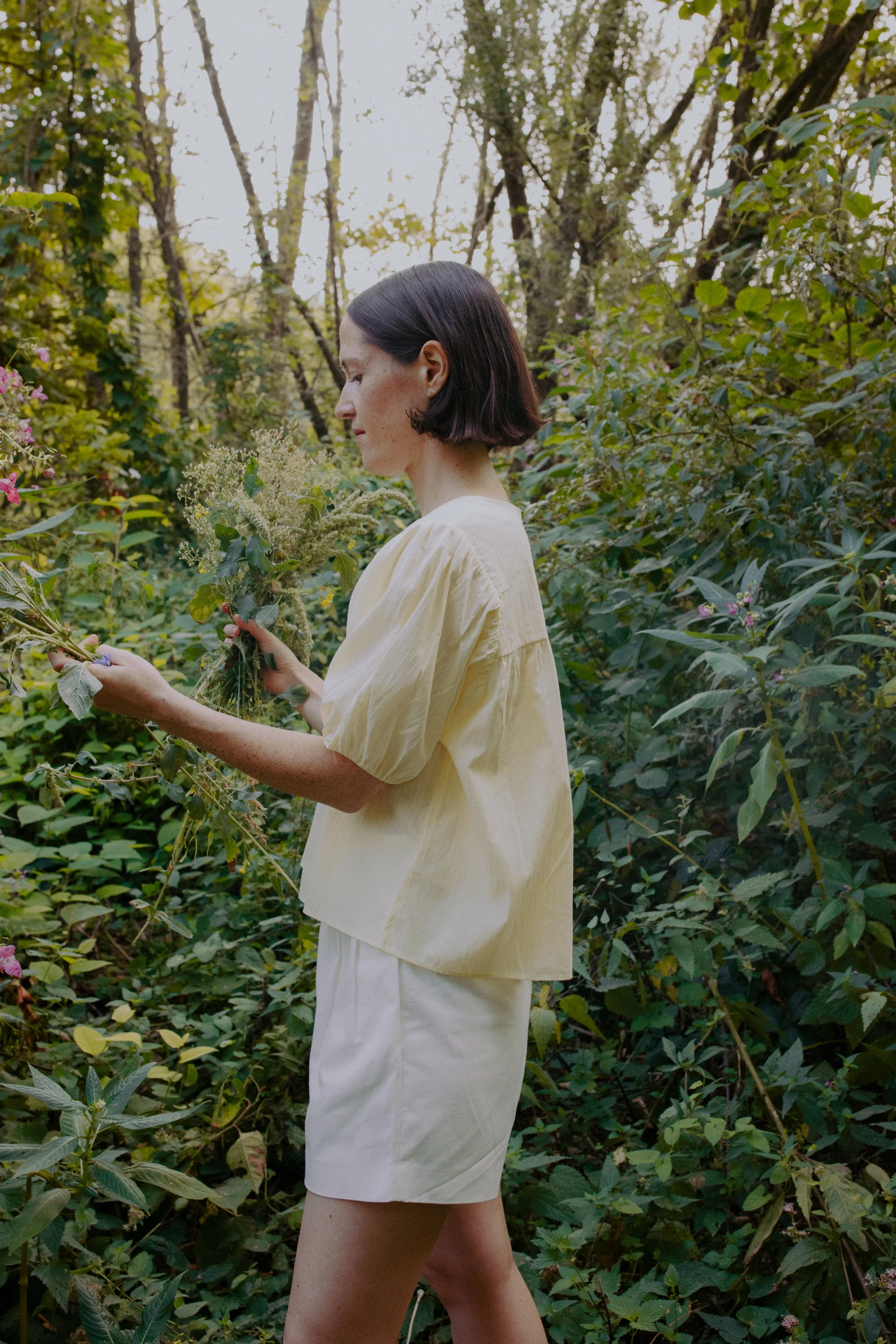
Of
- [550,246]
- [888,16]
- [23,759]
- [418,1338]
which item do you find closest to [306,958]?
[418,1338]

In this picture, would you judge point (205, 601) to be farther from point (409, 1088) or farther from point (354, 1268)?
point (354, 1268)

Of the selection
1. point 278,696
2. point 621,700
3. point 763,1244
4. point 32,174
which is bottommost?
point 763,1244

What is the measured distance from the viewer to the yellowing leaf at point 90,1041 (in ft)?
6.62

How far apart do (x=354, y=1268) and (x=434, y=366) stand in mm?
1153

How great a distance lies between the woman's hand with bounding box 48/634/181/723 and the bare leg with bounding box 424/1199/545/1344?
792mm

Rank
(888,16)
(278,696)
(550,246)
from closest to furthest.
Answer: (278,696), (888,16), (550,246)

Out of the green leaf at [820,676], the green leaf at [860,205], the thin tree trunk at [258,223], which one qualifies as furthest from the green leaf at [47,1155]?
Result: the thin tree trunk at [258,223]

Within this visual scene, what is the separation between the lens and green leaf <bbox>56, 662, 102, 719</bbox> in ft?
3.87

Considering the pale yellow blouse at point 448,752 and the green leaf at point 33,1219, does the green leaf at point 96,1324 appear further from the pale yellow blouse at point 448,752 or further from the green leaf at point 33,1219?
the pale yellow blouse at point 448,752

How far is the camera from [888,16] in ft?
14.6

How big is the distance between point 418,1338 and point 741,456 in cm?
219

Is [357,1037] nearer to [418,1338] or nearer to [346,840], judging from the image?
[346,840]

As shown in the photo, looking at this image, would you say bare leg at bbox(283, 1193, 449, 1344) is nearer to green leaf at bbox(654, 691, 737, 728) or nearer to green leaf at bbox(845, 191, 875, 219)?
green leaf at bbox(654, 691, 737, 728)

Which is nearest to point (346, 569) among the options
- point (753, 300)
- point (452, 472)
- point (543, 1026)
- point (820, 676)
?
point (452, 472)
